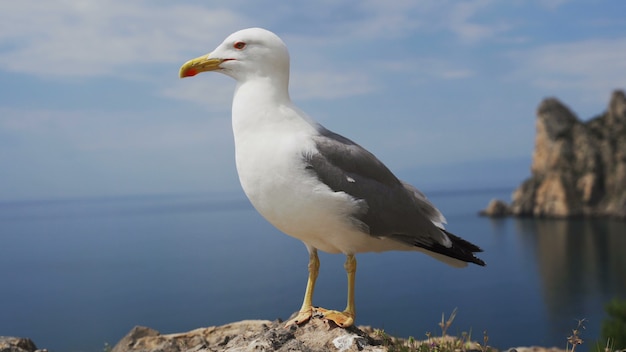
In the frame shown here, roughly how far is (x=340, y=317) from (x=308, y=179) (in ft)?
3.88

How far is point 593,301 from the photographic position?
62.7 meters

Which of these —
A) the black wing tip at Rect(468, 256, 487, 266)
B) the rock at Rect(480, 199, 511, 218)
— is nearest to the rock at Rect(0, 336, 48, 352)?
the black wing tip at Rect(468, 256, 487, 266)

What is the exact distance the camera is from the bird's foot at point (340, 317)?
16.2 ft

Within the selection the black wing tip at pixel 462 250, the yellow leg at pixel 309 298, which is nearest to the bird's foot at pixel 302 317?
the yellow leg at pixel 309 298

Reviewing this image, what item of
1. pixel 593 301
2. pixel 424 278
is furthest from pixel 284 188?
pixel 424 278

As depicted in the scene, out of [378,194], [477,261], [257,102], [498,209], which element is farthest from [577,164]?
[257,102]

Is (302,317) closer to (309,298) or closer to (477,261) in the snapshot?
(309,298)

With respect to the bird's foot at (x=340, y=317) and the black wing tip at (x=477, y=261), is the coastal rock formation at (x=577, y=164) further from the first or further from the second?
the bird's foot at (x=340, y=317)

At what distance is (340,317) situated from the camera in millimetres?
4973

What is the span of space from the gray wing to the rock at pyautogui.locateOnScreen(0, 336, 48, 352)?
402 centimetres

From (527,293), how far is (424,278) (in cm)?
1171

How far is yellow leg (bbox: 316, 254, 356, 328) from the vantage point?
195 inches

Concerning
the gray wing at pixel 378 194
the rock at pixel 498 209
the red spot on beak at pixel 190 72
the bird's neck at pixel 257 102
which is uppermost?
the red spot on beak at pixel 190 72

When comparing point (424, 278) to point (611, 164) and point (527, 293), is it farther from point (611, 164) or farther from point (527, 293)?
point (611, 164)
